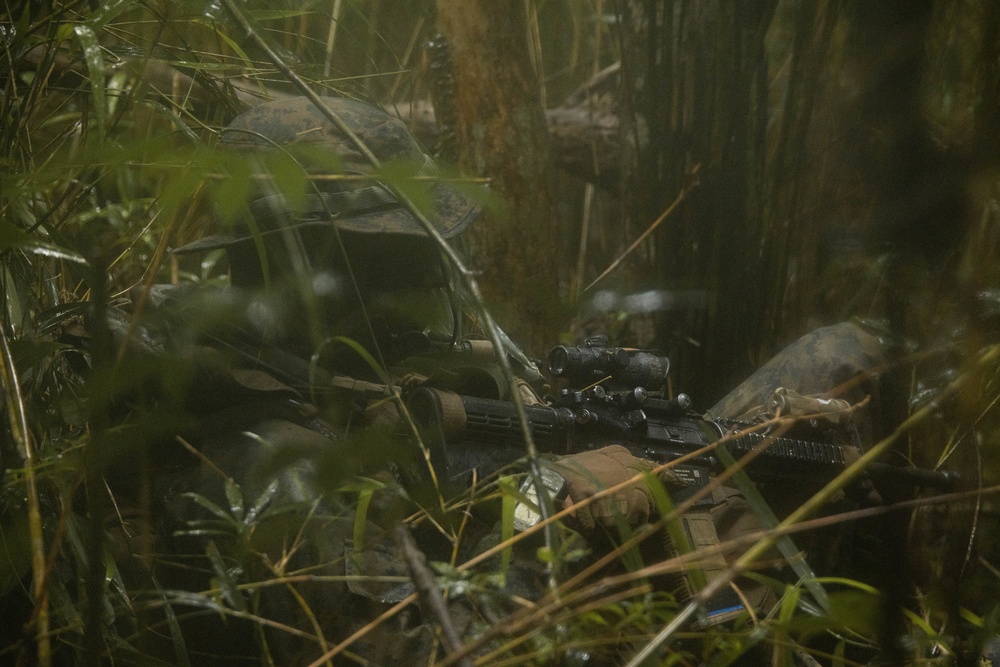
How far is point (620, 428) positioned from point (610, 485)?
33 centimetres

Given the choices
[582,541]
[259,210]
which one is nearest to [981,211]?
[582,541]

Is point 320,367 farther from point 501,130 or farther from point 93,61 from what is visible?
point 501,130

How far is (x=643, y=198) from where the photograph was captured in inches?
108

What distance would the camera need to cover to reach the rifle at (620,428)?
4.95 feet

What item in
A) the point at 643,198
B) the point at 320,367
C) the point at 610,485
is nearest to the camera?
the point at 610,485

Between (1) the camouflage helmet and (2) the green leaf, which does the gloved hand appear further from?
(2) the green leaf

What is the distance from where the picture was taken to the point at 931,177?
7.04ft

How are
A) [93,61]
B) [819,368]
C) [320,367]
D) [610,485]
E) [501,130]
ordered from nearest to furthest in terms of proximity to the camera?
1. [93,61]
2. [610,485]
3. [320,367]
4. [819,368]
5. [501,130]

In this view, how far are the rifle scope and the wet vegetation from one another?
23 cm

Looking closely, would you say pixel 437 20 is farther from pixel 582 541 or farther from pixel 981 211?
pixel 582 541

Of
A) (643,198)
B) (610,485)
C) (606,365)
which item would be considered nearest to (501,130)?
(643,198)

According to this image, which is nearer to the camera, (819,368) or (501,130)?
(819,368)

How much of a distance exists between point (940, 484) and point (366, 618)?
1271mm

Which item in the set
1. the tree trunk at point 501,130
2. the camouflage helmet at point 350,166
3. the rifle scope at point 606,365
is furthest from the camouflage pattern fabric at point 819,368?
the camouflage helmet at point 350,166
